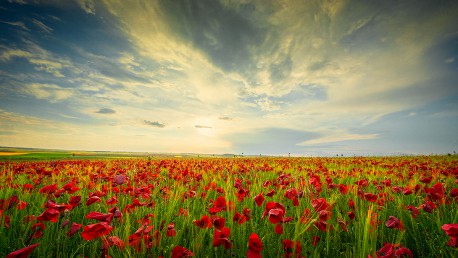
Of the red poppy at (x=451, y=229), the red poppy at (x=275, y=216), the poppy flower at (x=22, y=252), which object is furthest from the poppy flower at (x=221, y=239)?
the red poppy at (x=451, y=229)

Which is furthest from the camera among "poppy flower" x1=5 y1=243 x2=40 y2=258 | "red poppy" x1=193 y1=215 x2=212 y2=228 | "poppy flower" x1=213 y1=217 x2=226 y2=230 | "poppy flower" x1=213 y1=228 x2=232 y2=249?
"red poppy" x1=193 y1=215 x2=212 y2=228

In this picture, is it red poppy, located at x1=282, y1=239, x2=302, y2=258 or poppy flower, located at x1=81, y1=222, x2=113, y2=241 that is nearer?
poppy flower, located at x1=81, y1=222, x2=113, y2=241

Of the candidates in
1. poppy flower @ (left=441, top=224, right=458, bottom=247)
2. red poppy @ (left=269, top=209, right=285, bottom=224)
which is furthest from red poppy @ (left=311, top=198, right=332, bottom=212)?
poppy flower @ (left=441, top=224, right=458, bottom=247)

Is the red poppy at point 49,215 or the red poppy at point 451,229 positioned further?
the red poppy at point 49,215

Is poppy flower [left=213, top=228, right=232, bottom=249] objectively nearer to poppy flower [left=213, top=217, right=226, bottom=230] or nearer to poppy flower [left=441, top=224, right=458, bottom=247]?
poppy flower [left=213, top=217, right=226, bottom=230]

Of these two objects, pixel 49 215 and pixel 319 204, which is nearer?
pixel 49 215

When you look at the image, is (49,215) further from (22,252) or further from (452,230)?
(452,230)

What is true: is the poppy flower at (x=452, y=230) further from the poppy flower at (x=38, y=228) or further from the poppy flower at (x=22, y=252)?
the poppy flower at (x=38, y=228)

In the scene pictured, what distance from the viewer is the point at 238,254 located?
6.41 feet

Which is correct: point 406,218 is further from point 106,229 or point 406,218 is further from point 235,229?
point 106,229

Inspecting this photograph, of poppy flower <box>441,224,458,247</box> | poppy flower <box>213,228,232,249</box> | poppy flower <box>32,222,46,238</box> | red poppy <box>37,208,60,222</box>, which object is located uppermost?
poppy flower <box>441,224,458,247</box>

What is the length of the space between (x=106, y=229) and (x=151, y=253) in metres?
0.86

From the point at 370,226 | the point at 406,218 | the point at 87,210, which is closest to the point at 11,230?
the point at 87,210

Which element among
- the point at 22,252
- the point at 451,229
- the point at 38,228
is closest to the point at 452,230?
the point at 451,229
